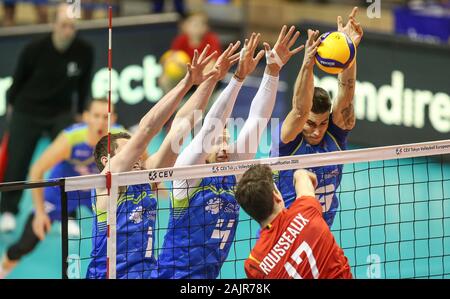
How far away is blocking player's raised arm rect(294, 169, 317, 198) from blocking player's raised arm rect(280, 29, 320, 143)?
0.78m

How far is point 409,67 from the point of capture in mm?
16719

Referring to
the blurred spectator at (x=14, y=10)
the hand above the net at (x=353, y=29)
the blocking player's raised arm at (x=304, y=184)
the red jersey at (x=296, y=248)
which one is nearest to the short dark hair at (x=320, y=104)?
the hand above the net at (x=353, y=29)

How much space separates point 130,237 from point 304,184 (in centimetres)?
154

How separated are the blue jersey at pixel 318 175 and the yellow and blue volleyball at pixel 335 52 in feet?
2.67

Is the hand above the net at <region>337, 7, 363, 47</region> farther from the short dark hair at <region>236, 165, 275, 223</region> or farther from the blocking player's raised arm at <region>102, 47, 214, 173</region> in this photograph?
the short dark hair at <region>236, 165, 275, 223</region>

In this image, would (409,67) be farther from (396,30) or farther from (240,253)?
(240,253)

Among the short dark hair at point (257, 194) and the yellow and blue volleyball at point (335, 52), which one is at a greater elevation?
the yellow and blue volleyball at point (335, 52)

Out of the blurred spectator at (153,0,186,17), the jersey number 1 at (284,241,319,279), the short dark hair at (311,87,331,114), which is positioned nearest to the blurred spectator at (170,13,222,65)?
the blurred spectator at (153,0,186,17)

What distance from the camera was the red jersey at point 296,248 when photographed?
7.66 m

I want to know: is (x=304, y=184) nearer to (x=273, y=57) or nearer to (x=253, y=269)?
(x=253, y=269)

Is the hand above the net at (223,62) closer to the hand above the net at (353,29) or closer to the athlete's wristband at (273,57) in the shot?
the athlete's wristband at (273,57)

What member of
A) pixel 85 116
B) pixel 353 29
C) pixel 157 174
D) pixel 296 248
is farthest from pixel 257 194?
pixel 85 116

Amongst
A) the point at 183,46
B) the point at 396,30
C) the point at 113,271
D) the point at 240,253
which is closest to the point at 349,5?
the point at 396,30

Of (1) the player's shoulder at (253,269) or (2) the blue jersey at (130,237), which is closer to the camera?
(1) the player's shoulder at (253,269)
